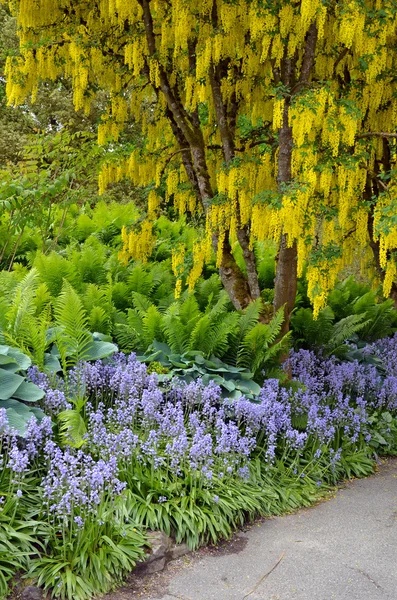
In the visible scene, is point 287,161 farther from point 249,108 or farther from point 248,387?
point 248,387

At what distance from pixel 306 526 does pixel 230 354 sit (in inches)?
74.8

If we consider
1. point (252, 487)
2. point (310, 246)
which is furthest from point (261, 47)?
point (252, 487)

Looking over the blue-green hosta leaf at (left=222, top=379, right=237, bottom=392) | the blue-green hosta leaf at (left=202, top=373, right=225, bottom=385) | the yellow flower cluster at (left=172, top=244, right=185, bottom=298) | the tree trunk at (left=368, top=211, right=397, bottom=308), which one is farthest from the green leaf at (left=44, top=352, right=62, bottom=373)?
the tree trunk at (left=368, top=211, right=397, bottom=308)

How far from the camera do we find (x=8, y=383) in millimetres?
4066

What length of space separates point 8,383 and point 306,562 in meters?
2.14

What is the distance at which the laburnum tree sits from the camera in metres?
5.28

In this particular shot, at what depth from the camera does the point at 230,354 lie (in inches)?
229

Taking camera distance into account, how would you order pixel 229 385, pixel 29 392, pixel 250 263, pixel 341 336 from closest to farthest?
pixel 29 392 → pixel 229 385 → pixel 250 263 → pixel 341 336

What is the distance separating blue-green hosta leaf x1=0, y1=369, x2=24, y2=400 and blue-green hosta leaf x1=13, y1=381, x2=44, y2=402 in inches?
3.6

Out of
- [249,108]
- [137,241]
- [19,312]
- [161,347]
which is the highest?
[249,108]

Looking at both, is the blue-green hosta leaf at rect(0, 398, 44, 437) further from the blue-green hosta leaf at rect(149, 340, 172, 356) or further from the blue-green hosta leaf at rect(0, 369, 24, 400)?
the blue-green hosta leaf at rect(149, 340, 172, 356)

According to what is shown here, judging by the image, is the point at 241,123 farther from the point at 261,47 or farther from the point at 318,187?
the point at 318,187

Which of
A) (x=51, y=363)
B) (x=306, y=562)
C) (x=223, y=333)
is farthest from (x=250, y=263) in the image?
(x=306, y=562)

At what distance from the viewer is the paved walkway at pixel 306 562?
3.47 m
